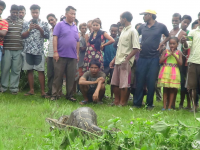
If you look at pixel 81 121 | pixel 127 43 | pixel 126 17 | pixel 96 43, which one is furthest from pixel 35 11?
pixel 81 121

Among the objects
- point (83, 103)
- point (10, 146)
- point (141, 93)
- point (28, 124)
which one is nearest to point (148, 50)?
point (141, 93)

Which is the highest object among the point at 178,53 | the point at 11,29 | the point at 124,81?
the point at 11,29

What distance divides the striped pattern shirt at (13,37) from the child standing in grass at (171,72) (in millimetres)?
3618

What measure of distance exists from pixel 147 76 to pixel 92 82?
4.31 ft

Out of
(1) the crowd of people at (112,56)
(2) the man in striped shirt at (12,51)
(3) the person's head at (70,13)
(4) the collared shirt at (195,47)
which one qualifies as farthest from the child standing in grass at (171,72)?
(2) the man in striped shirt at (12,51)

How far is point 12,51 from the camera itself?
6.95 m

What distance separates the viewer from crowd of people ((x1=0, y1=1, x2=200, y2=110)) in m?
6.09

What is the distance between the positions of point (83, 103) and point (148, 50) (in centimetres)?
198

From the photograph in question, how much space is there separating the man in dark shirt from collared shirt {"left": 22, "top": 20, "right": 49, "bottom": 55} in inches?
99.1

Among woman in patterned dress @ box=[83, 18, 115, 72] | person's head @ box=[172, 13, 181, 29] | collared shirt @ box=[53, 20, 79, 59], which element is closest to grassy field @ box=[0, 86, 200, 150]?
collared shirt @ box=[53, 20, 79, 59]

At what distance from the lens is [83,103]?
6.54 metres

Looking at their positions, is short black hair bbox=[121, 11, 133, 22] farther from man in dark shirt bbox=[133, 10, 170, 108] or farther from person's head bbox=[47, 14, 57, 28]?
person's head bbox=[47, 14, 57, 28]

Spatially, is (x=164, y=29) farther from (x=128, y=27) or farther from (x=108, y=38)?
(x=108, y=38)

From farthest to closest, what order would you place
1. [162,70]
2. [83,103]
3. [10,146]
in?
[83,103] → [162,70] → [10,146]
